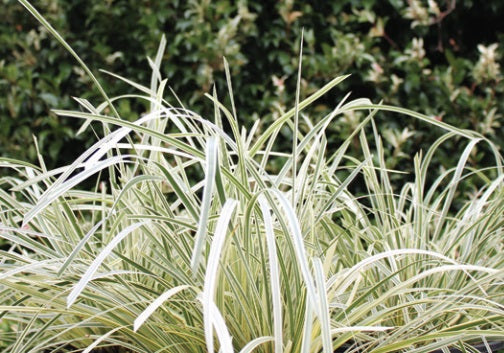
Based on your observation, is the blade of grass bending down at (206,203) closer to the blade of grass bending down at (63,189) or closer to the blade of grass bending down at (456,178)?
the blade of grass bending down at (63,189)

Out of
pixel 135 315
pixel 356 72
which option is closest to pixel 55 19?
pixel 356 72

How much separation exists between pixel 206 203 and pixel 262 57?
7.28 ft

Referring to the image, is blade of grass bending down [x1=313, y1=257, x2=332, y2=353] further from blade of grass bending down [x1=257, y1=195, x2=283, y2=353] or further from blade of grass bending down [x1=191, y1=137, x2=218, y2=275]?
blade of grass bending down [x1=191, y1=137, x2=218, y2=275]

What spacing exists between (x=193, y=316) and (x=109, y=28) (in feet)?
7.28

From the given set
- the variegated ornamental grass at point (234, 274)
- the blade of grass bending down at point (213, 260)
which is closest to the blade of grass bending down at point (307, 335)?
the variegated ornamental grass at point (234, 274)

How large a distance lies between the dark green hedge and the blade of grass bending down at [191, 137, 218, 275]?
1.77 metres

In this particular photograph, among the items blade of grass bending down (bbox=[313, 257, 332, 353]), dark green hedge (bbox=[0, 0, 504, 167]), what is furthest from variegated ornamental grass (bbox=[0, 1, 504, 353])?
dark green hedge (bbox=[0, 0, 504, 167])

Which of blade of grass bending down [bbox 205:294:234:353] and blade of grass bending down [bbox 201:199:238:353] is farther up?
blade of grass bending down [bbox 201:199:238:353]

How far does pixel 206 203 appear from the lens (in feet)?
2.66

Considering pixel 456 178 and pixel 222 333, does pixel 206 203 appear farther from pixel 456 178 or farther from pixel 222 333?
pixel 456 178

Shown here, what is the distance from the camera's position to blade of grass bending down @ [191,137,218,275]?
0.77 metres

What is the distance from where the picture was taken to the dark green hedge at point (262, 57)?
8.88 feet

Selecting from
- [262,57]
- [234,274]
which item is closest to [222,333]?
[234,274]

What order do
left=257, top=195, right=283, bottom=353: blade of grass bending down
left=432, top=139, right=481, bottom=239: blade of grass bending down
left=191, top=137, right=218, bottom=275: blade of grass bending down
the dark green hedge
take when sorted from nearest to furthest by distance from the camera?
left=191, top=137, right=218, bottom=275: blade of grass bending down → left=257, top=195, right=283, bottom=353: blade of grass bending down → left=432, top=139, right=481, bottom=239: blade of grass bending down → the dark green hedge
